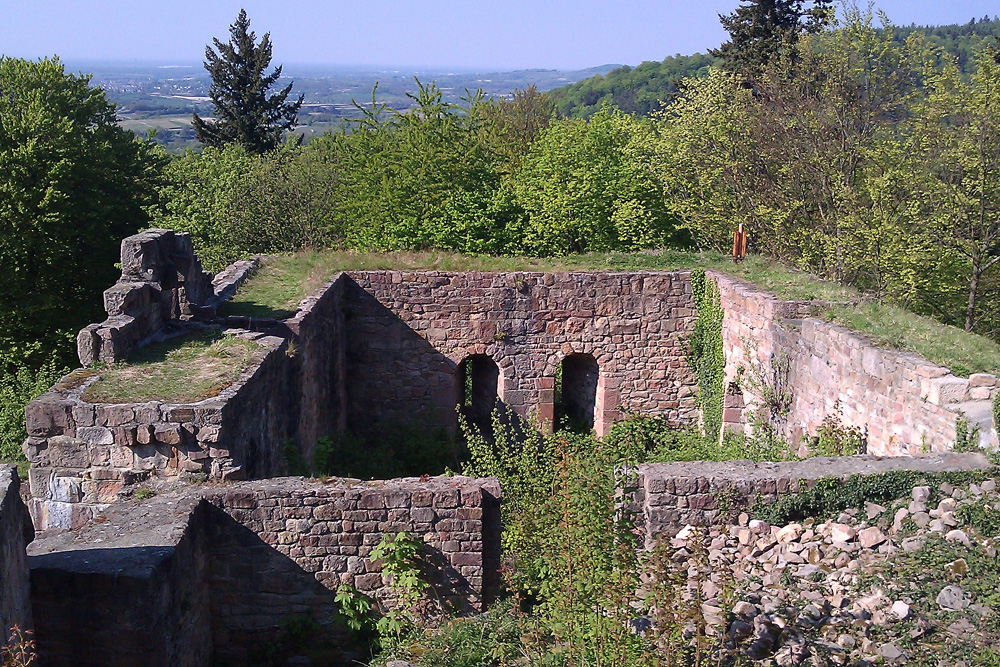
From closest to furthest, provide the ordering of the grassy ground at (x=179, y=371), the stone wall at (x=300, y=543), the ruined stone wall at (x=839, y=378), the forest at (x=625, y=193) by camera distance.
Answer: the stone wall at (x=300, y=543), the grassy ground at (x=179, y=371), the ruined stone wall at (x=839, y=378), the forest at (x=625, y=193)

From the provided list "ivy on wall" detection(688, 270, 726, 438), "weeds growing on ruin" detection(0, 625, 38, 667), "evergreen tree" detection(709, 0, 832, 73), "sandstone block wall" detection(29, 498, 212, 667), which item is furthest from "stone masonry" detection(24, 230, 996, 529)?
"evergreen tree" detection(709, 0, 832, 73)

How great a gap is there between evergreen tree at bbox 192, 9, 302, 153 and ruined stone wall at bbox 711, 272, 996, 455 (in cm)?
3464

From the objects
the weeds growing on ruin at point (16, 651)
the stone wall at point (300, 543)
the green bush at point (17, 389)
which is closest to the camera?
the weeds growing on ruin at point (16, 651)

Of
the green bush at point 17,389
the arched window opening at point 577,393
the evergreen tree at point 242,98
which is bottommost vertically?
the green bush at point 17,389

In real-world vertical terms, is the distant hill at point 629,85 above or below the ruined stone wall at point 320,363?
above

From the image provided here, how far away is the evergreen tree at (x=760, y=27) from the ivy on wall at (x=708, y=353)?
1924 centimetres

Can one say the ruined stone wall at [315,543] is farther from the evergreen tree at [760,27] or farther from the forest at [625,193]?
the evergreen tree at [760,27]

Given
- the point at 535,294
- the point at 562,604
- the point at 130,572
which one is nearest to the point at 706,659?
the point at 562,604

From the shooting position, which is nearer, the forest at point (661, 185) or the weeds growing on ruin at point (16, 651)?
the weeds growing on ruin at point (16, 651)

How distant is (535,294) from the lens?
14.8 metres

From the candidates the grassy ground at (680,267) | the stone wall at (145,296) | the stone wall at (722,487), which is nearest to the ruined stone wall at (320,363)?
the grassy ground at (680,267)

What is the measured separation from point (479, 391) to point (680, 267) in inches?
166

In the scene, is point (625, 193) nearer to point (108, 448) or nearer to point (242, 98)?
point (108, 448)

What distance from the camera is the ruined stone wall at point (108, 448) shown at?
753cm
